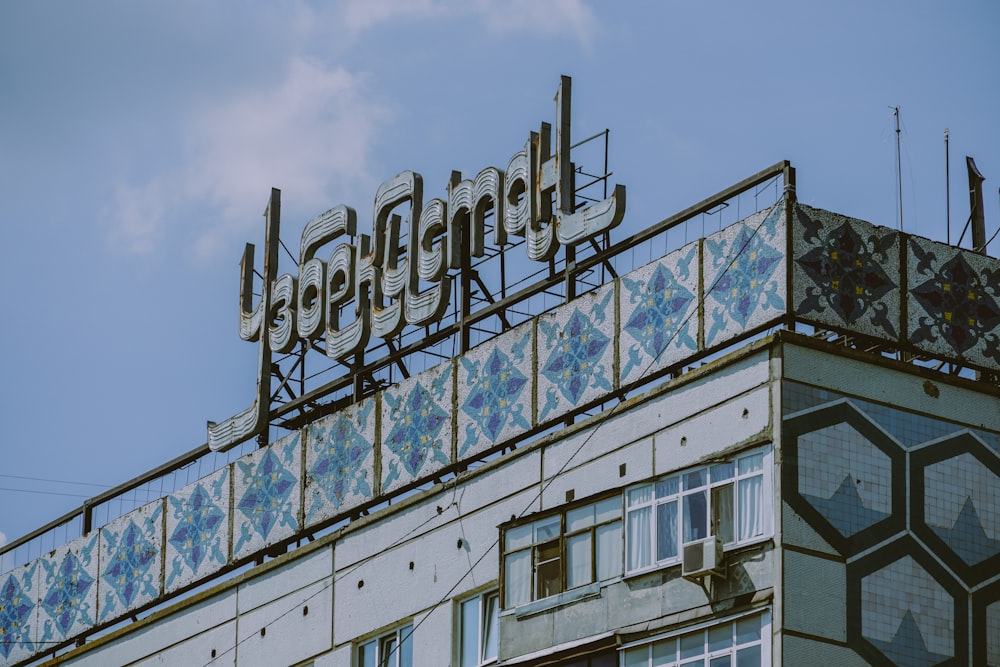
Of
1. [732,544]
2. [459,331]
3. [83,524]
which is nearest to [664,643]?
[732,544]

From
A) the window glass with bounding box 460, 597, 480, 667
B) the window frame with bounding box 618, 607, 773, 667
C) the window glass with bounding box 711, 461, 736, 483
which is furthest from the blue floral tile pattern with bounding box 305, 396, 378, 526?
the window glass with bounding box 711, 461, 736, 483

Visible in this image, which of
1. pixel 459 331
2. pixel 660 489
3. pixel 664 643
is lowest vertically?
pixel 664 643

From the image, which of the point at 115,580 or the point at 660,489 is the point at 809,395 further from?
the point at 115,580

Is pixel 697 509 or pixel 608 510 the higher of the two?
pixel 608 510

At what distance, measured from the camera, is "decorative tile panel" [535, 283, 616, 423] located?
1699 inches

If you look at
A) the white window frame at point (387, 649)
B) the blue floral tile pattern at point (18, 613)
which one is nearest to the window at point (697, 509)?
the white window frame at point (387, 649)

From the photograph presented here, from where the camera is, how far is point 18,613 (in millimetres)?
60312

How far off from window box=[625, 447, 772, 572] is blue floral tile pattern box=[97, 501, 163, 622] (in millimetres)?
17004

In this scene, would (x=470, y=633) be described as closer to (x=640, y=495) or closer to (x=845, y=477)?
(x=640, y=495)

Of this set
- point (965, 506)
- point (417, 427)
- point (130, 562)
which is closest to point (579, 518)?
point (417, 427)

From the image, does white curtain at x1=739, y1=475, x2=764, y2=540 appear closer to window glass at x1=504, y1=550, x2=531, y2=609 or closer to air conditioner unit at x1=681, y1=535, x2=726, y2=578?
air conditioner unit at x1=681, y1=535, x2=726, y2=578

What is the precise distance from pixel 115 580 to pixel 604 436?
18.1 metres

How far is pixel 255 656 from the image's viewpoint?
49.9 m

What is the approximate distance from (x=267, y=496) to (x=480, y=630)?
28.9ft
